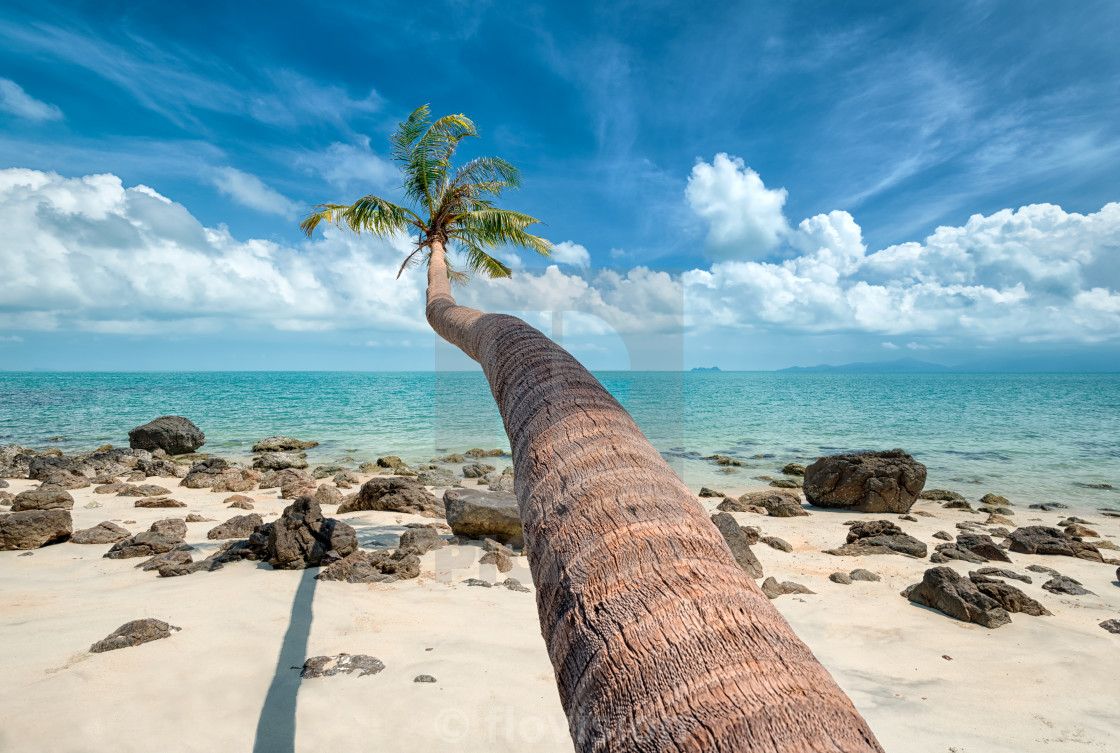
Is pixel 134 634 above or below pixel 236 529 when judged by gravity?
above

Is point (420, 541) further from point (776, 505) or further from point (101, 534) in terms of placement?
point (776, 505)

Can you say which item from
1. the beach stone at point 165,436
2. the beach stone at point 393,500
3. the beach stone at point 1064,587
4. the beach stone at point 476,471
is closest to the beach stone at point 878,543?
the beach stone at point 1064,587

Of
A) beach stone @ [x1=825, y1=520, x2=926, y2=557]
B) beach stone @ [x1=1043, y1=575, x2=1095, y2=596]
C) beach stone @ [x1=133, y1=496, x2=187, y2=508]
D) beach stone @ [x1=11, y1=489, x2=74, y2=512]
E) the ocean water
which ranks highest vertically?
beach stone @ [x1=11, y1=489, x2=74, y2=512]

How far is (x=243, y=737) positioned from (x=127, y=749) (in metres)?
0.58

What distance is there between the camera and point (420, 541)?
7.23 metres

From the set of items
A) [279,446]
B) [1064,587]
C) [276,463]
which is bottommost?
[279,446]

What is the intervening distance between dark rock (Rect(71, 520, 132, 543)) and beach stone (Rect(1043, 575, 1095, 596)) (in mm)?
11915

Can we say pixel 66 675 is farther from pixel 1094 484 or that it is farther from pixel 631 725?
pixel 1094 484

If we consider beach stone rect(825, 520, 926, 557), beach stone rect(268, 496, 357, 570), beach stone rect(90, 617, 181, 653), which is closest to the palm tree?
beach stone rect(90, 617, 181, 653)

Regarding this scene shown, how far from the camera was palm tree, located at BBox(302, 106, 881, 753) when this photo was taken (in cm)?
85

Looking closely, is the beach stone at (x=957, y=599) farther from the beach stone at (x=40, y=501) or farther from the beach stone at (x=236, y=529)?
the beach stone at (x=40, y=501)

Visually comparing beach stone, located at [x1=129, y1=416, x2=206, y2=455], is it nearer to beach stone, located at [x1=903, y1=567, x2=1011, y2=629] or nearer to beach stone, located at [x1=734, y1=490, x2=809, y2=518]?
beach stone, located at [x1=734, y1=490, x2=809, y2=518]

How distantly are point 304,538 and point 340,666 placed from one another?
2654mm

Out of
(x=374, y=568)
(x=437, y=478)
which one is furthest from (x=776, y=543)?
(x=437, y=478)
